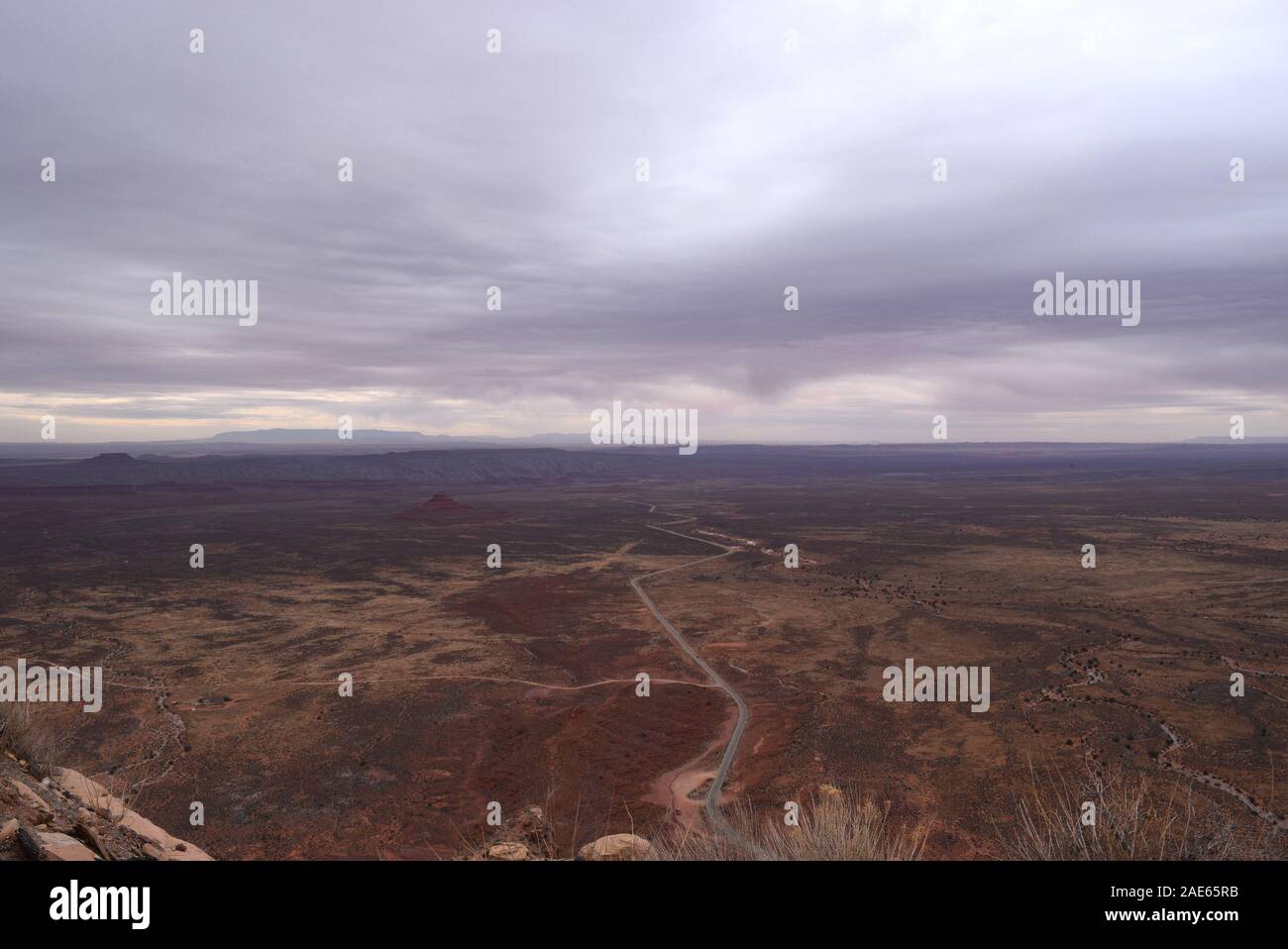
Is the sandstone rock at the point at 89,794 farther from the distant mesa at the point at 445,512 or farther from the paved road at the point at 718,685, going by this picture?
Result: the distant mesa at the point at 445,512

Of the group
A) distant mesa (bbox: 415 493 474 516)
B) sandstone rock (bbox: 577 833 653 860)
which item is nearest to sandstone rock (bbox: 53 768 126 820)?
sandstone rock (bbox: 577 833 653 860)

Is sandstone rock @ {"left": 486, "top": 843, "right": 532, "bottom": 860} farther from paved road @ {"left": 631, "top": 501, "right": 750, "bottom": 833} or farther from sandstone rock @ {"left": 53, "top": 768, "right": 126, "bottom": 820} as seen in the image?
sandstone rock @ {"left": 53, "top": 768, "right": 126, "bottom": 820}

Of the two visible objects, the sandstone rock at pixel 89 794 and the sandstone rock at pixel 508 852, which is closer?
the sandstone rock at pixel 89 794

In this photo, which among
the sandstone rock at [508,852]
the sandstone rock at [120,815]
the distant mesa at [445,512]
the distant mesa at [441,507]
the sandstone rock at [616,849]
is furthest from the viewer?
the distant mesa at [441,507]

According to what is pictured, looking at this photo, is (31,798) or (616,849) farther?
(616,849)

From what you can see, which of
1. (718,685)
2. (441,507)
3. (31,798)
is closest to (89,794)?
(31,798)

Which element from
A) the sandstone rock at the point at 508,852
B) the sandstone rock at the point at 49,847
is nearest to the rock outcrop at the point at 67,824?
the sandstone rock at the point at 49,847

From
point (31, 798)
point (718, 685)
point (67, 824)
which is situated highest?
point (31, 798)

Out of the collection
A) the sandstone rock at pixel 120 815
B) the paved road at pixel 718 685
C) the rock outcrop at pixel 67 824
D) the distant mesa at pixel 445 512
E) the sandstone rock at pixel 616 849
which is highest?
the rock outcrop at pixel 67 824

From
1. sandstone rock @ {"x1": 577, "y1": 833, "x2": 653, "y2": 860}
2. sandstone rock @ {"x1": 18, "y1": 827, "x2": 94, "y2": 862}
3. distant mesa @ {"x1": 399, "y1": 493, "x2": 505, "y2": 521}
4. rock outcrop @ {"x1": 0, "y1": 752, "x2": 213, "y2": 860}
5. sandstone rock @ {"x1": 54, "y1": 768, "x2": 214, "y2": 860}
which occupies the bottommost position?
distant mesa @ {"x1": 399, "y1": 493, "x2": 505, "y2": 521}

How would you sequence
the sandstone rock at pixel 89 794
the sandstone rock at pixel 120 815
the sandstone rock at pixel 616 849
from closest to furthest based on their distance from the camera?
the sandstone rock at pixel 120 815 < the sandstone rock at pixel 89 794 < the sandstone rock at pixel 616 849

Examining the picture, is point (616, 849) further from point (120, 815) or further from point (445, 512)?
point (445, 512)

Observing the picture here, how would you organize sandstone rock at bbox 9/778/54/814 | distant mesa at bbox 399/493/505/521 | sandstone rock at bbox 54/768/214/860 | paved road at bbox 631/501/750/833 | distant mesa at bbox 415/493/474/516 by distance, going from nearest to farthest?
sandstone rock at bbox 9/778/54/814
sandstone rock at bbox 54/768/214/860
paved road at bbox 631/501/750/833
distant mesa at bbox 399/493/505/521
distant mesa at bbox 415/493/474/516
